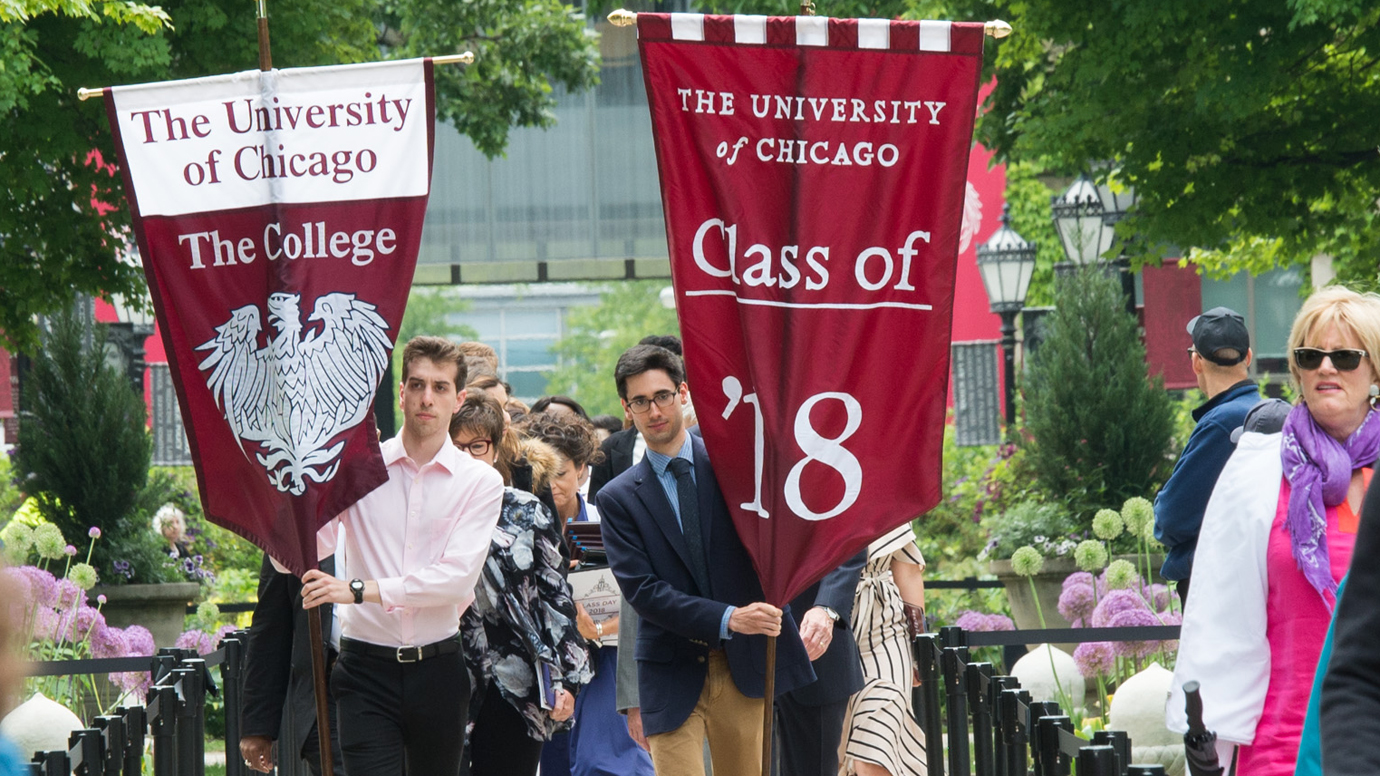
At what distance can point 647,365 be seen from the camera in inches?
251

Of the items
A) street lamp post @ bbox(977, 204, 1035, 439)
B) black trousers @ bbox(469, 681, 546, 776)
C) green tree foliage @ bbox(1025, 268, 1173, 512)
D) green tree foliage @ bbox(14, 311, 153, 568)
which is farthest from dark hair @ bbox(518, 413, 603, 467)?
street lamp post @ bbox(977, 204, 1035, 439)

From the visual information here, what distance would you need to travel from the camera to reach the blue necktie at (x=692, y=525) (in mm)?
6250

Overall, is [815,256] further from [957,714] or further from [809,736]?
[957,714]

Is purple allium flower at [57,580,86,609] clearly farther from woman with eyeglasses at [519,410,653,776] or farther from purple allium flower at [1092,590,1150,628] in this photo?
purple allium flower at [1092,590,1150,628]

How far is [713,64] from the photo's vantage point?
5.49 m

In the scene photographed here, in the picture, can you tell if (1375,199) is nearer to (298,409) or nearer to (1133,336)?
(1133,336)

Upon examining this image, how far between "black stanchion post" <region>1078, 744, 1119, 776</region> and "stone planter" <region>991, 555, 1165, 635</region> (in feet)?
32.2

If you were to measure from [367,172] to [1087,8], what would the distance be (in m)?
7.89

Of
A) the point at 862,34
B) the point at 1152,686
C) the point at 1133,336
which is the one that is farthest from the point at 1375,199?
the point at 862,34

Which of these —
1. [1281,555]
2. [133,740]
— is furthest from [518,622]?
[1281,555]

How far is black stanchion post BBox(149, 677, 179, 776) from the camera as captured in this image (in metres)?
6.55

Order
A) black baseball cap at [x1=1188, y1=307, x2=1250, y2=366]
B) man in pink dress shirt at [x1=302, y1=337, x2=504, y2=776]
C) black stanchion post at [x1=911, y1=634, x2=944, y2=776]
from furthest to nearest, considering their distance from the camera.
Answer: black stanchion post at [x1=911, y1=634, x2=944, y2=776] < black baseball cap at [x1=1188, y1=307, x2=1250, y2=366] < man in pink dress shirt at [x1=302, y1=337, x2=504, y2=776]

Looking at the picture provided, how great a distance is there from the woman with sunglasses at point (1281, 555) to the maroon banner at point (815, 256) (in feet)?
4.07

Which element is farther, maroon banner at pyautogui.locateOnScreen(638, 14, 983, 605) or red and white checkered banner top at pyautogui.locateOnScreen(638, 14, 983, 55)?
maroon banner at pyautogui.locateOnScreen(638, 14, 983, 605)
